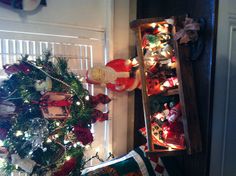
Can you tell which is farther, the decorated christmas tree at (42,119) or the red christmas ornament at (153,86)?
the red christmas ornament at (153,86)

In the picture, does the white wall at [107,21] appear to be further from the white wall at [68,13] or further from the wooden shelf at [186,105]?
the wooden shelf at [186,105]

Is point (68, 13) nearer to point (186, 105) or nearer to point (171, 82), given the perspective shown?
point (171, 82)

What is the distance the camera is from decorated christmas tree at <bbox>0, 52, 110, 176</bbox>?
116cm

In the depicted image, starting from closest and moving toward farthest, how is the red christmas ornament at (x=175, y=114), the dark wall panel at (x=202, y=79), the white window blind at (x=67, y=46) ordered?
the dark wall panel at (x=202, y=79) < the red christmas ornament at (x=175, y=114) < the white window blind at (x=67, y=46)

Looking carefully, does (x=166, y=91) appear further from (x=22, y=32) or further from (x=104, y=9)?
(x=22, y=32)

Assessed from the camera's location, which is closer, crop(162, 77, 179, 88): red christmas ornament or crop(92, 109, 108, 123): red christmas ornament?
crop(162, 77, 179, 88): red christmas ornament

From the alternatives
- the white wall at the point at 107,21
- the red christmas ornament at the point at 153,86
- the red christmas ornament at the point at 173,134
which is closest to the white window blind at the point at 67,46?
the white wall at the point at 107,21

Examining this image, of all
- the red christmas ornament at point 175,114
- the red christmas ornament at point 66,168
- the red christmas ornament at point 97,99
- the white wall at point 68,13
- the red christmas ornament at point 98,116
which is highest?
the white wall at point 68,13

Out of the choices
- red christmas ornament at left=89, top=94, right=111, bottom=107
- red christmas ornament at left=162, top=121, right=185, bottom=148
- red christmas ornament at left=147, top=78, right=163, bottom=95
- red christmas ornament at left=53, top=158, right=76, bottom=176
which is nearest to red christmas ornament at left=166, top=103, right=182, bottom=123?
red christmas ornament at left=162, top=121, right=185, bottom=148

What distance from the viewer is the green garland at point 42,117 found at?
1.16 m

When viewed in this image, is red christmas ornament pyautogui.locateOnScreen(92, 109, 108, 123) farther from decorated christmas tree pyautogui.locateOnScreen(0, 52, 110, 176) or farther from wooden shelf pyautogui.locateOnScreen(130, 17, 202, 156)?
wooden shelf pyautogui.locateOnScreen(130, 17, 202, 156)

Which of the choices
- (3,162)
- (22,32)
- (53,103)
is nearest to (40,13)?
(22,32)

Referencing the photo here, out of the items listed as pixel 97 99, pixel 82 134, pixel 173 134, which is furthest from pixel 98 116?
pixel 173 134

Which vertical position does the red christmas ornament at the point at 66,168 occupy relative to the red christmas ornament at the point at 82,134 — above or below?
below
